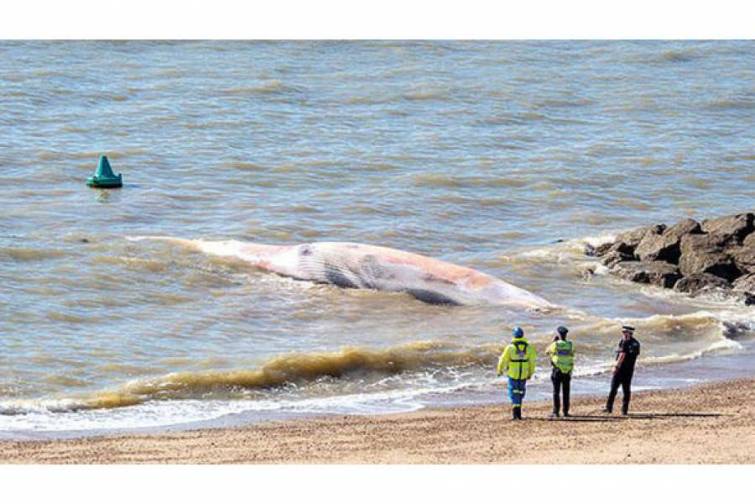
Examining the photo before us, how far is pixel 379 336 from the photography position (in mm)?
22031

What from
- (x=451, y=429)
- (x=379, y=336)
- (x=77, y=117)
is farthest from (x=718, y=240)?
(x=77, y=117)

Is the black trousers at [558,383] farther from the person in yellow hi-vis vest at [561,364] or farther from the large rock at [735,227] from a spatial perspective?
the large rock at [735,227]

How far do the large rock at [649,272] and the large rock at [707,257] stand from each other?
12.9 inches

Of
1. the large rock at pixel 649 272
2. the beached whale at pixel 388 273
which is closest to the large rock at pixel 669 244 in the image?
the large rock at pixel 649 272

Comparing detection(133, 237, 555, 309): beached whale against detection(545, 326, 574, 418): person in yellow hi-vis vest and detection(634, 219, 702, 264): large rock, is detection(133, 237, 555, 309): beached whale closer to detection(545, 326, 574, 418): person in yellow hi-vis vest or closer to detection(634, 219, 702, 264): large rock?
detection(634, 219, 702, 264): large rock

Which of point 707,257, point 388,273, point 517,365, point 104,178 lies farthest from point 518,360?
point 104,178

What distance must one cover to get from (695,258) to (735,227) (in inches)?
55.0

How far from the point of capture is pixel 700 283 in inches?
1000

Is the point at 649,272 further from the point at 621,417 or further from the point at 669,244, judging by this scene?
the point at 621,417

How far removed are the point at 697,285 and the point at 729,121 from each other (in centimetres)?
2484

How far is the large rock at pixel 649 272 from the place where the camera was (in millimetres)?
25953

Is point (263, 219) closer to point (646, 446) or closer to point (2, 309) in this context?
point (2, 309)

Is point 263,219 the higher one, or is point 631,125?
point 631,125

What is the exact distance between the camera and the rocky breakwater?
83.5 feet
